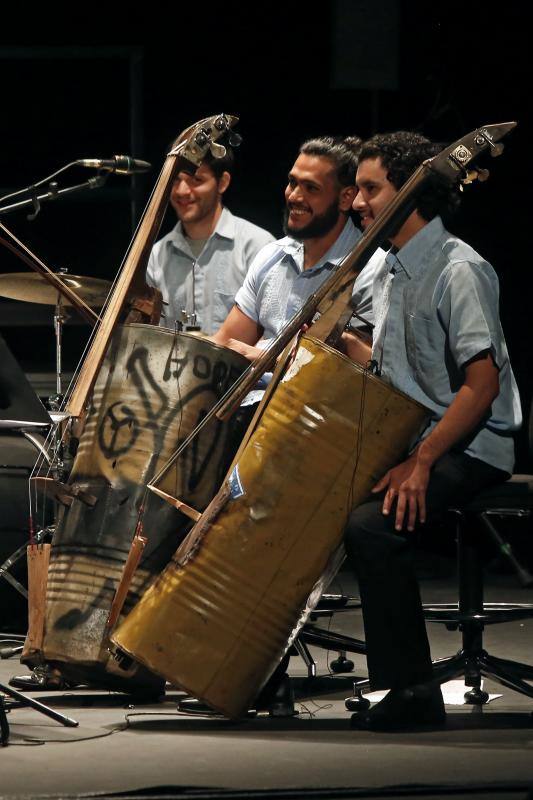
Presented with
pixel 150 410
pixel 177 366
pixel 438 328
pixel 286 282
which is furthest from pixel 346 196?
pixel 150 410

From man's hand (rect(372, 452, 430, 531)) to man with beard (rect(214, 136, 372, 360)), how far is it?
73 cm

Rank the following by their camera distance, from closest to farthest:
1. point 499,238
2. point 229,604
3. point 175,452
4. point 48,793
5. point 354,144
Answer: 1. point 48,793
2. point 229,604
3. point 175,452
4. point 354,144
5. point 499,238

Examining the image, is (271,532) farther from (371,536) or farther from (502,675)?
(502,675)

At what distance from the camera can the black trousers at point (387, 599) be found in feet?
11.2

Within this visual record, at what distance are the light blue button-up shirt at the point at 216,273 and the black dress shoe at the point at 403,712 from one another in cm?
173

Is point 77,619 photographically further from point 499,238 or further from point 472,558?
point 499,238

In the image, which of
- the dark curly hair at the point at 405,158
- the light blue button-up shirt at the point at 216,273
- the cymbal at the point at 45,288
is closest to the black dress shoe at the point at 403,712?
the dark curly hair at the point at 405,158

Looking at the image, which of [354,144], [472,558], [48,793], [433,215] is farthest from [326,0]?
[48,793]

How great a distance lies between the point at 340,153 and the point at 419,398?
899 millimetres

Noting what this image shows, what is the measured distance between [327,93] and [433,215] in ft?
8.50

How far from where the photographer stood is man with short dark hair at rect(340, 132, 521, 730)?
11.2 ft

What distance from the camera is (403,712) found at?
3.42 meters

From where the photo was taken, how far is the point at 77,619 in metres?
3.57

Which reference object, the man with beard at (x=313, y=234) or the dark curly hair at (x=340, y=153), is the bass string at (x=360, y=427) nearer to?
the man with beard at (x=313, y=234)
